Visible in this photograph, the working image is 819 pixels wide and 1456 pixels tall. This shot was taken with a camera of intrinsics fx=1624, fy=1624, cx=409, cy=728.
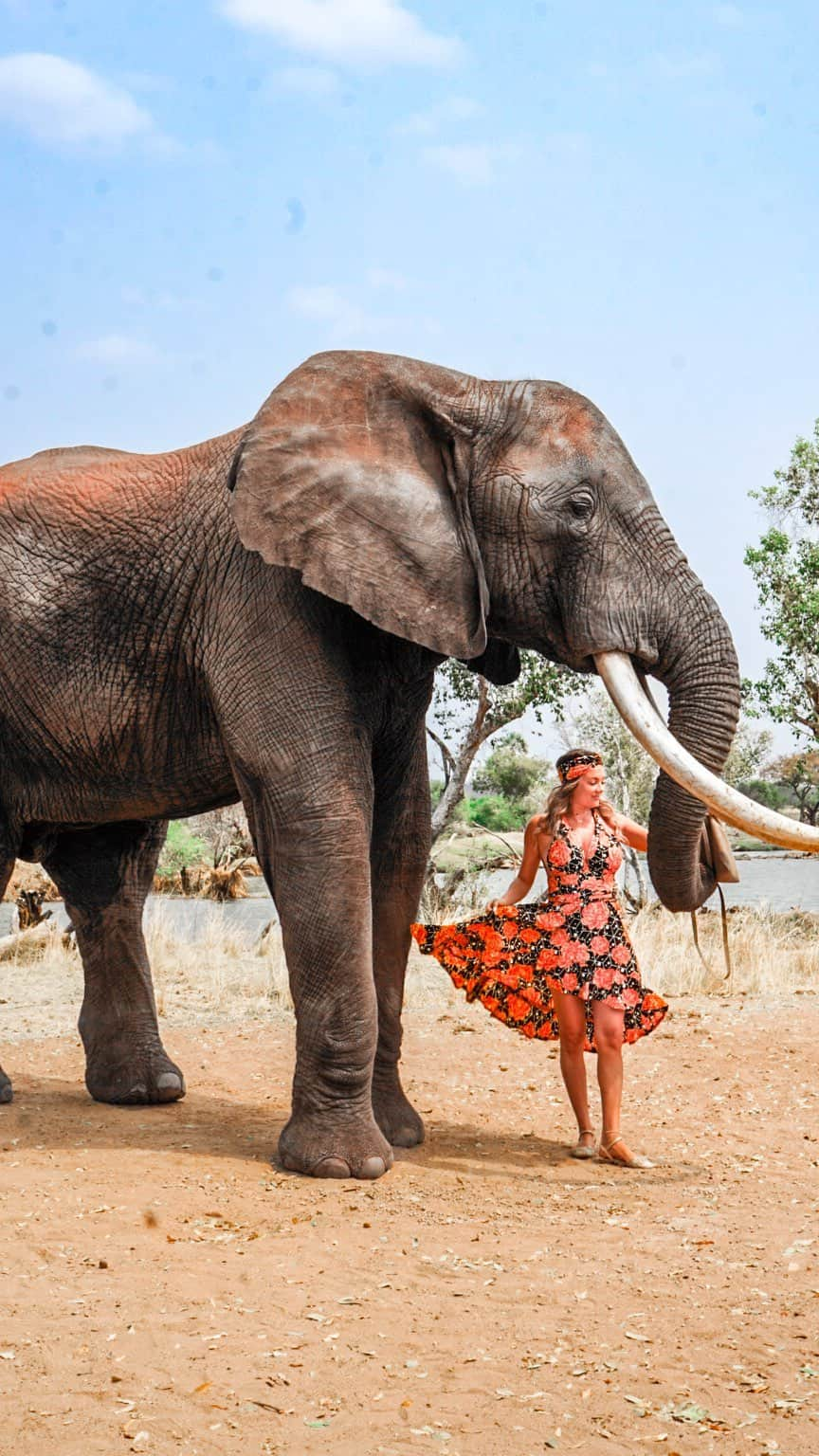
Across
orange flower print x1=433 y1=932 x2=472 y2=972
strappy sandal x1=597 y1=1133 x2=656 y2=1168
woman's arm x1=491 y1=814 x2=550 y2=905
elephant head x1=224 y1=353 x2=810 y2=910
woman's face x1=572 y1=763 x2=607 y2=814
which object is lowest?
strappy sandal x1=597 y1=1133 x2=656 y2=1168

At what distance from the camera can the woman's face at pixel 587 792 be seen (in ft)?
24.2

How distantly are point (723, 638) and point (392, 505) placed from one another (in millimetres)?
1465

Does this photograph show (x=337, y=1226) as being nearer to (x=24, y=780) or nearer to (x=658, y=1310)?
(x=658, y=1310)

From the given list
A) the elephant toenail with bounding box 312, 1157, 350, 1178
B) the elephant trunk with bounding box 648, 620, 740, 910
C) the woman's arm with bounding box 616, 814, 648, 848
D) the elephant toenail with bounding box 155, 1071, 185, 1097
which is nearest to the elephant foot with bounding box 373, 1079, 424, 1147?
the elephant toenail with bounding box 312, 1157, 350, 1178

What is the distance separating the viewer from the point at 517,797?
155ft

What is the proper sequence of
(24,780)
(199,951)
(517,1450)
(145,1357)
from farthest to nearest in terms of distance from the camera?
(199,951), (24,780), (145,1357), (517,1450)

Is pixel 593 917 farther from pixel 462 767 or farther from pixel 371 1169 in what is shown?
pixel 462 767

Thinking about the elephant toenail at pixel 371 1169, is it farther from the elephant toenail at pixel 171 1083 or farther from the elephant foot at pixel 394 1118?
the elephant toenail at pixel 171 1083

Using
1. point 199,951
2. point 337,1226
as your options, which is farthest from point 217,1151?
point 199,951

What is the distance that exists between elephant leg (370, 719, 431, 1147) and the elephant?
0.17 meters

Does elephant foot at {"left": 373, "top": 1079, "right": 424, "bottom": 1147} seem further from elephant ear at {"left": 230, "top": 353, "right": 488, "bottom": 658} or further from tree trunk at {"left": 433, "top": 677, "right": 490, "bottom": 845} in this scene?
tree trunk at {"left": 433, "top": 677, "right": 490, "bottom": 845}

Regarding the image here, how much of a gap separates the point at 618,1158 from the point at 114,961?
3.02 m

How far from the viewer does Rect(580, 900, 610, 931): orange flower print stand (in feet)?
23.9

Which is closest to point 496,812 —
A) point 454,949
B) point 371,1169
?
point 454,949
